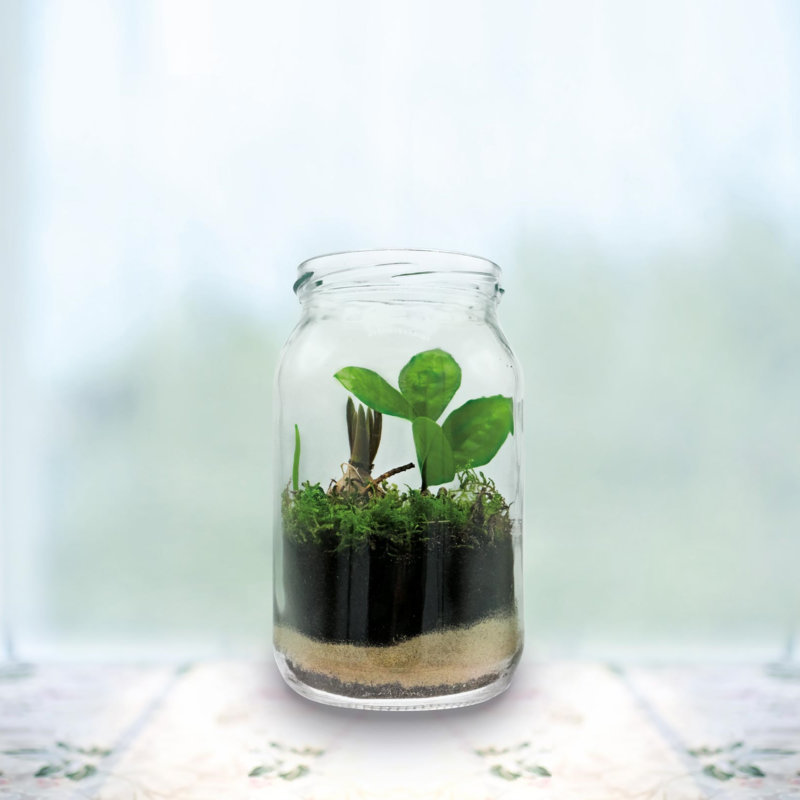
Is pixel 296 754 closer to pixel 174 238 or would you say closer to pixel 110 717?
pixel 110 717

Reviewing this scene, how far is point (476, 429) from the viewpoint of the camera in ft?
2.17

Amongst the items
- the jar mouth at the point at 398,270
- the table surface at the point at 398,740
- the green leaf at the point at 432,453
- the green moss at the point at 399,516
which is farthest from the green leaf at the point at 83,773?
the jar mouth at the point at 398,270

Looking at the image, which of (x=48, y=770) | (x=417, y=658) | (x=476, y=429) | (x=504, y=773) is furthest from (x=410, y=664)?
(x=48, y=770)

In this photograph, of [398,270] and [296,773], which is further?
[398,270]

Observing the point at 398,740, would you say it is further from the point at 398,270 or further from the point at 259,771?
the point at 398,270

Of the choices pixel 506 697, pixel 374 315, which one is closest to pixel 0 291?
pixel 374 315

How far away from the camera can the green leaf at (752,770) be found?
1.92 ft

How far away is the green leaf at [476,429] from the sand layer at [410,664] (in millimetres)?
165

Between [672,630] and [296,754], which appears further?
[672,630]

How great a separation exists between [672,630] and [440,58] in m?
0.84

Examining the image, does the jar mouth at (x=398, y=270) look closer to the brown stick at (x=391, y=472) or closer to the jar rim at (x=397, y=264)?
the jar rim at (x=397, y=264)

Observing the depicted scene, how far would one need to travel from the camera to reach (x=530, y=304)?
35.3 inches

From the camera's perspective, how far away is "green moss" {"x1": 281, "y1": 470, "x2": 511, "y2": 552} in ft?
2.06

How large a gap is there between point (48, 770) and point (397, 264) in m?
0.57
